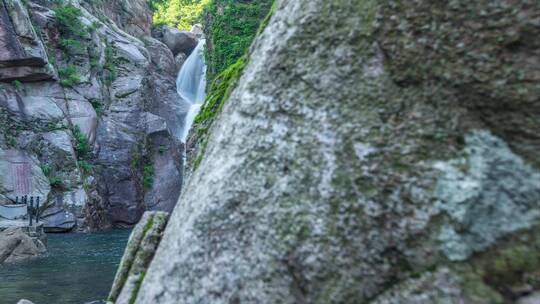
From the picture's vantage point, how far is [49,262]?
42.4 ft

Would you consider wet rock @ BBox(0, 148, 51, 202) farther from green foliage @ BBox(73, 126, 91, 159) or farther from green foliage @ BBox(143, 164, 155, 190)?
green foliage @ BBox(143, 164, 155, 190)

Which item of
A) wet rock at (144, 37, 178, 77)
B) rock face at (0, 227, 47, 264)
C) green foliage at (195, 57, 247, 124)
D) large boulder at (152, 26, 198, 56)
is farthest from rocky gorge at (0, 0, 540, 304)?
large boulder at (152, 26, 198, 56)

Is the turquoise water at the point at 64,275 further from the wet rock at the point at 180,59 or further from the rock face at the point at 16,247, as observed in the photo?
the wet rock at the point at 180,59

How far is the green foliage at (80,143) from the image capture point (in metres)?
24.0

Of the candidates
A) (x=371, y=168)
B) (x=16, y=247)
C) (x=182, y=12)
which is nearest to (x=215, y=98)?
(x=371, y=168)

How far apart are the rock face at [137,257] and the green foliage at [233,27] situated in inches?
990

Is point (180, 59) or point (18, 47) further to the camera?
point (180, 59)

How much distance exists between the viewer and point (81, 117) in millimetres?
24547

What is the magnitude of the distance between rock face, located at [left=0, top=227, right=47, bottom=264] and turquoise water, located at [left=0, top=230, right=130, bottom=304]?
1.27 ft

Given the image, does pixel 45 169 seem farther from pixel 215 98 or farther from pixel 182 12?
pixel 182 12

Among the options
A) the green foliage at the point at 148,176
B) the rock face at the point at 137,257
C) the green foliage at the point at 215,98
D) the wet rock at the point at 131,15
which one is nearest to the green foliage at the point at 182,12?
the wet rock at the point at 131,15

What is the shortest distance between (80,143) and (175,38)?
1703cm

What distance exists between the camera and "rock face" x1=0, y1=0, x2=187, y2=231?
21.4 m

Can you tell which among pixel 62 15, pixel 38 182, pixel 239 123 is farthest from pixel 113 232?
pixel 239 123
